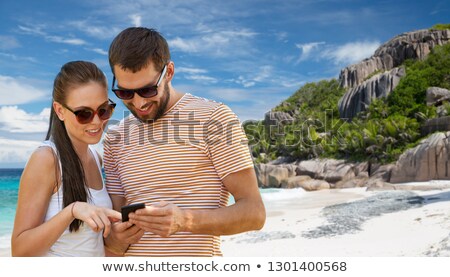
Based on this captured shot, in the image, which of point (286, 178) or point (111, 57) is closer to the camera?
point (111, 57)

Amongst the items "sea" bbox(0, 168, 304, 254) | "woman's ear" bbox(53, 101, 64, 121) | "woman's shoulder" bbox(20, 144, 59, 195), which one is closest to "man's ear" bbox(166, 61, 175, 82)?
"woman's ear" bbox(53, 101, 64, 121)

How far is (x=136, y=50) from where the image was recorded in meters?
2.21

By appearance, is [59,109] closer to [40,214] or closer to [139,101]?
[139,101]

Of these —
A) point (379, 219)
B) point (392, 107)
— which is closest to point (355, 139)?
point (392, 107)

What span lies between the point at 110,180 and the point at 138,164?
0.97 ft

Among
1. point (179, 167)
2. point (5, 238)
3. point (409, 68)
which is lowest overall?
point (5, 238)

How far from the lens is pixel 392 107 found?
32.2m

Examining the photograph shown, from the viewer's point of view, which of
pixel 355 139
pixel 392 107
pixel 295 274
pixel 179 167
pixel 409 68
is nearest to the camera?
pixel 179 167

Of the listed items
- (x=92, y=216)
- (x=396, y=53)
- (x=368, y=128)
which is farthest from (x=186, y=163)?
(x=396, y=53)

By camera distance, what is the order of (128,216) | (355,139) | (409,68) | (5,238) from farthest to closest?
(409,68), (355,139), (5,238), (128,216)

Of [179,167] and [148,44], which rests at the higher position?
[148,44]

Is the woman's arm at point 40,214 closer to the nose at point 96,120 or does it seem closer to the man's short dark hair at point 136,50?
the nose at point 96,120

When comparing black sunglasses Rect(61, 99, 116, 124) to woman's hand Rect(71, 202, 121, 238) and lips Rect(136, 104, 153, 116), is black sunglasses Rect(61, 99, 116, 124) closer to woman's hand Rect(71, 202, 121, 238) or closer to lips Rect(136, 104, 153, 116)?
lips Rect(136, 104, 153, 116)

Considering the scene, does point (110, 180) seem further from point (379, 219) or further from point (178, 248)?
point (379, 219)
